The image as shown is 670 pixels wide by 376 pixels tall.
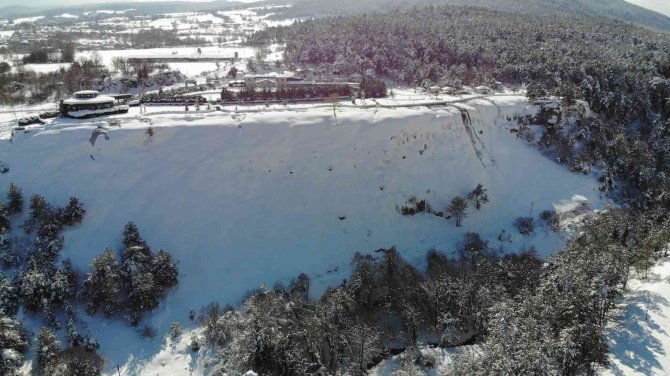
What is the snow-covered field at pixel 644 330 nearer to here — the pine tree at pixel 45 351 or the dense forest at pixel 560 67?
the dense forest at pixel 560 67

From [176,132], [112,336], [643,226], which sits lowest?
[112,336]

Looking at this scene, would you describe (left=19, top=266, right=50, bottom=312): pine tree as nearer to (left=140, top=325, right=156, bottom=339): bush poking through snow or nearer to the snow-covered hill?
the snow-covered hill

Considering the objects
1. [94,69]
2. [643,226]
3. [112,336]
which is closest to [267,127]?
[112,336]

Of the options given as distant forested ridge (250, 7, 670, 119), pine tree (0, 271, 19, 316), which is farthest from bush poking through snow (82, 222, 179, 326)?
distant forested ridge (250, 7, 670, 119)

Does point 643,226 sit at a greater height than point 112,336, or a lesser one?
greater

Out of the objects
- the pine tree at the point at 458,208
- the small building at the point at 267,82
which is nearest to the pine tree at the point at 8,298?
the pine tree at the point at 458,208

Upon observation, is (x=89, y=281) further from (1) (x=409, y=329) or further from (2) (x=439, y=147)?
(2) (x=439, y=147)
